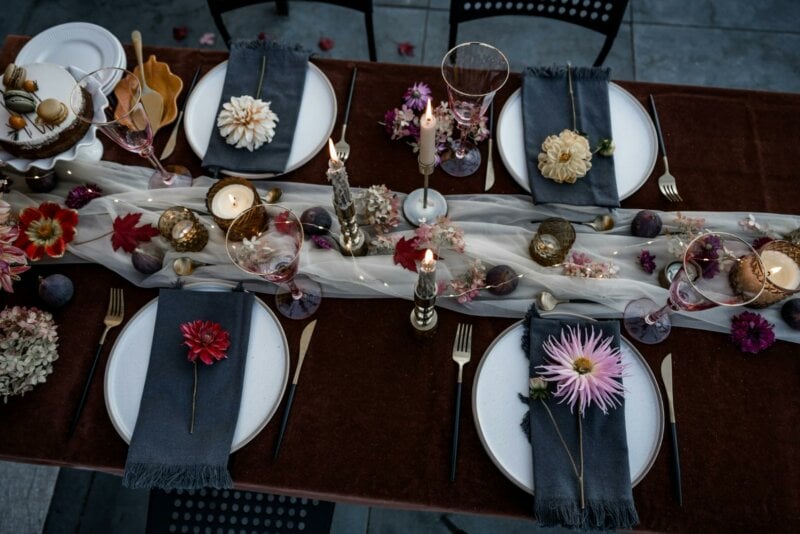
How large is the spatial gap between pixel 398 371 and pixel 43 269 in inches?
32.4

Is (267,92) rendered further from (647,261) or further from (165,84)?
(647,261)

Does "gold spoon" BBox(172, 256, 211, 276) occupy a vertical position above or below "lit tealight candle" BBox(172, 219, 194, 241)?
below

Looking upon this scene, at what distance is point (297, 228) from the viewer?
42.0 inches

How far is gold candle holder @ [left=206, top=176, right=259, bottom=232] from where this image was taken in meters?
1.17

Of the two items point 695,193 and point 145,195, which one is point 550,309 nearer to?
point 695,193

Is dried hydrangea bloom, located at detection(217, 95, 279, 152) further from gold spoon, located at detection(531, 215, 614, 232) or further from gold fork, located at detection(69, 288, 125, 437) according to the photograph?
gold spoon, located at detection(531, 215, 614, 232)

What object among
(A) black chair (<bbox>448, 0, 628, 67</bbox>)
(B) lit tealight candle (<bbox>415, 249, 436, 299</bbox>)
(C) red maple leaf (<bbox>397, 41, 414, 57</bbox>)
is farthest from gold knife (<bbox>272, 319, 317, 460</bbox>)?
(C) red maple leaf (<bbox>397, 41, 414, 57</bbox>)

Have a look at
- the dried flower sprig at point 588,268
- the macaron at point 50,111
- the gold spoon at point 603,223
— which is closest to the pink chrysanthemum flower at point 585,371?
the dried flower sprig at point 588,268

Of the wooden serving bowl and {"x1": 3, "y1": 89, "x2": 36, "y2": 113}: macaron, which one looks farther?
the wooden serving bowl

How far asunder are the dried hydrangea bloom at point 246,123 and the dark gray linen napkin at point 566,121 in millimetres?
605

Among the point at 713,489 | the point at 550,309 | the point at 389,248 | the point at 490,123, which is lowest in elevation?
the point at 713,489

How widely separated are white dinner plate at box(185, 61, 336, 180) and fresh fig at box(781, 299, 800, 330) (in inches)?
41.4

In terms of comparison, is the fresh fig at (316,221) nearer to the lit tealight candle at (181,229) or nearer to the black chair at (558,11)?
the lit tealight candle at (181,229)

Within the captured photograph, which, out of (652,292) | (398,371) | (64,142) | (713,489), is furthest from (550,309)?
(64,142)
